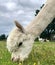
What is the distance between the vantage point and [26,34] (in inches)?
394

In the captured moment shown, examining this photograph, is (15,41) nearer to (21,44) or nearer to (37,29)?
(21,44)

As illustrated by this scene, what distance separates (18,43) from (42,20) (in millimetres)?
1737

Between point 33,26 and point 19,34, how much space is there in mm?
1004

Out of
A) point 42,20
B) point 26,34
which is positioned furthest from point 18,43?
point 42,20

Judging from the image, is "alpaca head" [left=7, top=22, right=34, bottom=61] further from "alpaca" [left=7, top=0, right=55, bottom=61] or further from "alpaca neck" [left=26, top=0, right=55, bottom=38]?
"alpaca neck" [left=26, top=0, right=55, bottom=38]

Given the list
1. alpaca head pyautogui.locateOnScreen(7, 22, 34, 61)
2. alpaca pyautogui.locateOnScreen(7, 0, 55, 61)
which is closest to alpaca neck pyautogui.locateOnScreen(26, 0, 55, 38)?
alpaca pyautogui.locateOnScreen(7, 0, 55, 61)

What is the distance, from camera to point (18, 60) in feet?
30.5

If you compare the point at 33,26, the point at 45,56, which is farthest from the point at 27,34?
the point at 45,56

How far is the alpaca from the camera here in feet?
30.6

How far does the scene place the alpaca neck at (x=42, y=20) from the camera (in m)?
10.4

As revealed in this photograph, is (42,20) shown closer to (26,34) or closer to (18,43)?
(26,34)

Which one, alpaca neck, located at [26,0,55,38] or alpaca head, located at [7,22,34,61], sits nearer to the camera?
alpaca head, located at [7,22,34,61]

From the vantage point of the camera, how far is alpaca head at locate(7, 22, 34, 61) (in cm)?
928

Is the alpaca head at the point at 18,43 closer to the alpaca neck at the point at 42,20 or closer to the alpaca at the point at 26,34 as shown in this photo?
the alpaca at the point at 26,34
